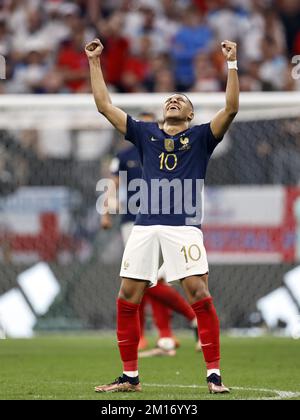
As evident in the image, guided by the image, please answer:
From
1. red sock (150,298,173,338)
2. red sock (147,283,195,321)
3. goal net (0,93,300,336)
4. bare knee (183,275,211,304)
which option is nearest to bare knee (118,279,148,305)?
bare knee (183,275,211,304)

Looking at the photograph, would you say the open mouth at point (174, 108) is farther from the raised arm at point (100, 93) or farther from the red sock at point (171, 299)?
the red sock at point (171, 299)

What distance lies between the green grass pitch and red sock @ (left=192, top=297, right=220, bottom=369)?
255 millimetres

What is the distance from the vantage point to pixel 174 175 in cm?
717

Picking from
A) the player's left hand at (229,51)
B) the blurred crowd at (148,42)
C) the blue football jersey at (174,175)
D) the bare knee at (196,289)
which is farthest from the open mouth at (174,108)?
the blurred crowd at (148,42)

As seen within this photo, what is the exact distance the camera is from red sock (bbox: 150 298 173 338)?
10.8 meters

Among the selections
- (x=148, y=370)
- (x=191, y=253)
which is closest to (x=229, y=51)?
(x=191, y=253)

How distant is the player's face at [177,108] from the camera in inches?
285

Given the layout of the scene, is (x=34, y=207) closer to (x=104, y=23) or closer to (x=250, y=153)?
(x=250, y=153)

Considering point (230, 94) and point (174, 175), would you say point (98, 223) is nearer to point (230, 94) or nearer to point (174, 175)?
point (174, 175)

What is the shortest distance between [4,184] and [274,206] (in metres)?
3.46

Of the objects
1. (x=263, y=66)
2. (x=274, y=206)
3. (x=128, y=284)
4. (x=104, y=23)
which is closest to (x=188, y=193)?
(x=128, y=284)

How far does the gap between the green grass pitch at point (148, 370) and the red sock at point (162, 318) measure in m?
0.27

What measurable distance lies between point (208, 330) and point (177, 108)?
4.82 feet

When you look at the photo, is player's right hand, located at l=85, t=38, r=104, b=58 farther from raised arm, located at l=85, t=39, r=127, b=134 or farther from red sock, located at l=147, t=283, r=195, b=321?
red sock, located at l=147, t=283, r=195, b=321
